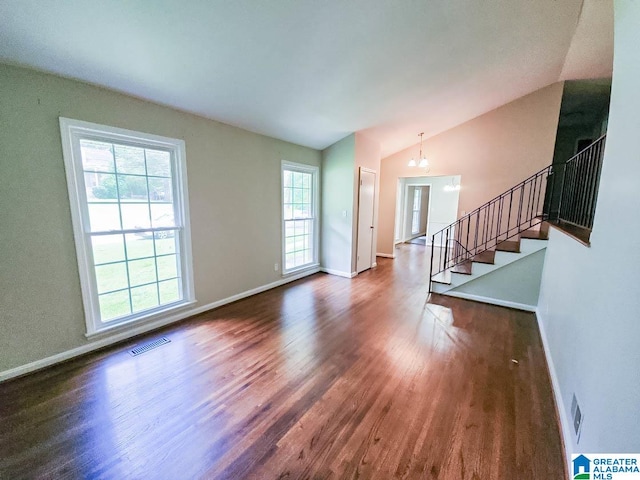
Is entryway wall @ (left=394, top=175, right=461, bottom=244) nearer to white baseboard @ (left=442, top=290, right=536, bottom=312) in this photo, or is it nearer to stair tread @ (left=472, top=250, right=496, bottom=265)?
stair tread @ (left=472, top=250, right=496, bottom=265)

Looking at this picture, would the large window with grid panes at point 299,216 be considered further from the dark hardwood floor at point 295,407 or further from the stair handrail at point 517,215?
the stair handrail at point 517,215

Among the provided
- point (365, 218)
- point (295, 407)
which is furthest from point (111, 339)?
point (365, 218)

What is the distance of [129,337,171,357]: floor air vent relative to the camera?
2.62 metres

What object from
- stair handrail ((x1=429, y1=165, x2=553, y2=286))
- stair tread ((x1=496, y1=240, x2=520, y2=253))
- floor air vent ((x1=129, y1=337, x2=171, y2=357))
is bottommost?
floor air vent ((x1=129, y1=337, x2=171, y2=357))

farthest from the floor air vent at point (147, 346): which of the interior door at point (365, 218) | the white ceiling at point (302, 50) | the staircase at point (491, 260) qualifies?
the staircase at point (491, 260)

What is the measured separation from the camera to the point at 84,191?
2461 mm

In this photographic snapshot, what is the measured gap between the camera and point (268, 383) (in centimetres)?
219

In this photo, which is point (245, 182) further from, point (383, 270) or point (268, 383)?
point (383, 270)

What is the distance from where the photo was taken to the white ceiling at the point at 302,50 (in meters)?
1.86

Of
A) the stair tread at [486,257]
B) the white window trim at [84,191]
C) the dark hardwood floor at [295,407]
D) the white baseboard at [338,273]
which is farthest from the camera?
the white baseboard at [338,273]

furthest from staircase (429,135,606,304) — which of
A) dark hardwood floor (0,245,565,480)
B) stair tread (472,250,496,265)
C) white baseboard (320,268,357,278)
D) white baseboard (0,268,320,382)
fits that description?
white baseboard (0,268,320,382)

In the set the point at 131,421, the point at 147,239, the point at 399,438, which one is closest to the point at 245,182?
the point at 147,239

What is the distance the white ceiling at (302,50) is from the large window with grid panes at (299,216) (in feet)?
3.06

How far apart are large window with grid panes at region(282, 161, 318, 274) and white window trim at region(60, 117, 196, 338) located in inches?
70.8
